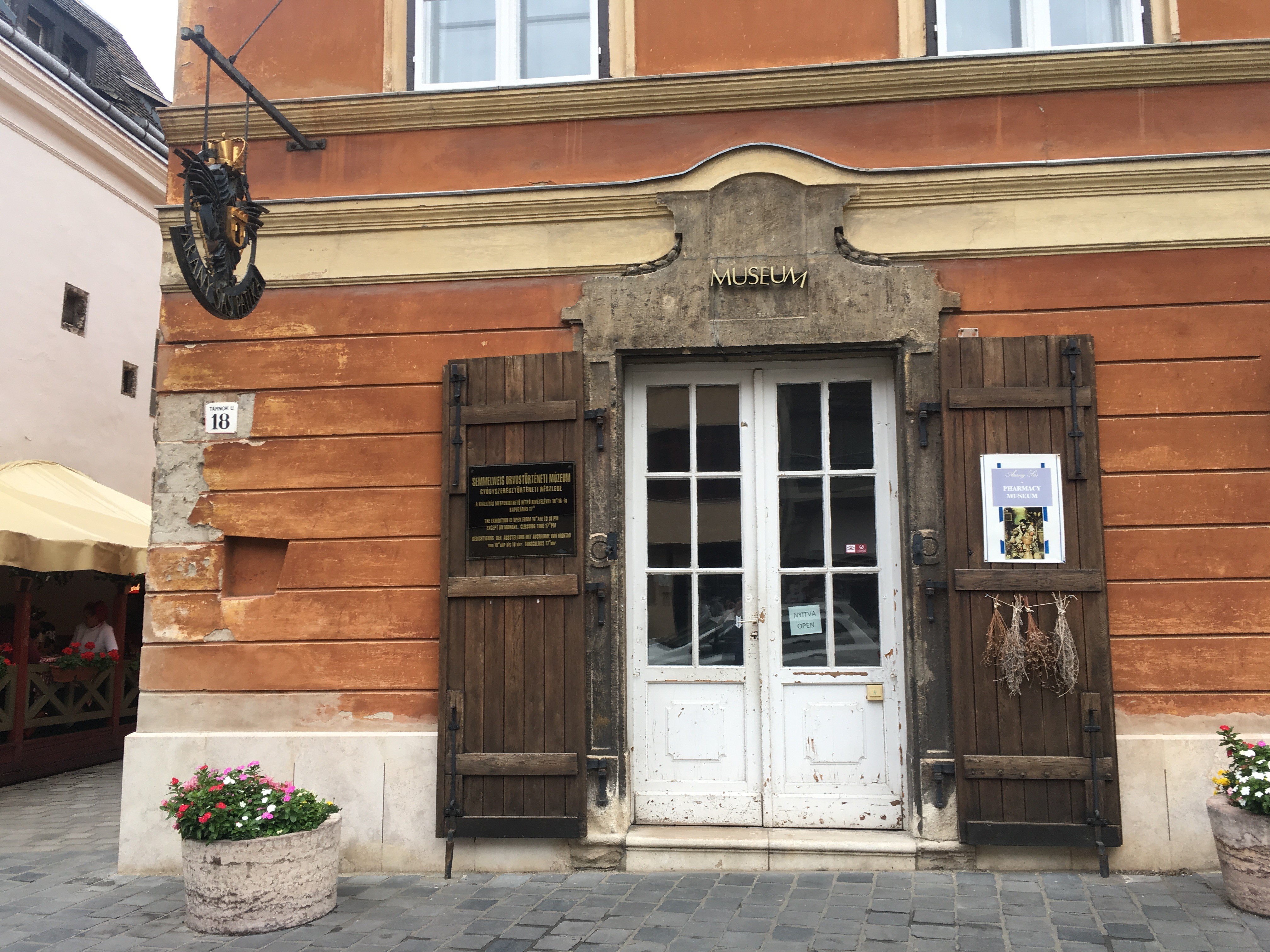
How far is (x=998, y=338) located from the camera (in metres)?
5.37

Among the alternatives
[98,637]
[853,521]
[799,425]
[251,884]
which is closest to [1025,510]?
[853,521]

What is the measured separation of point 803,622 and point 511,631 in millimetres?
→ 1573

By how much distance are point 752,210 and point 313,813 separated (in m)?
3.81

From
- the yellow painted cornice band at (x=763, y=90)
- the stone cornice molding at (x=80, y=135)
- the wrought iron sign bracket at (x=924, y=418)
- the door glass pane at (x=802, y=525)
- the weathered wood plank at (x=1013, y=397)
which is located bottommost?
the door glass pane at (x=802, y=525)

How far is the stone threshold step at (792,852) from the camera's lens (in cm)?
515

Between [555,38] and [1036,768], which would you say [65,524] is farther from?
[1036,768]

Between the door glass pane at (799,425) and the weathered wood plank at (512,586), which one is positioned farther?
the door glass pane at (799,425)

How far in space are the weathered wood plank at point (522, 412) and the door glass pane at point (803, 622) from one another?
1.49 metres

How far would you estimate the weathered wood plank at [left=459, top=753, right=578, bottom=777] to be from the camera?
5328 mm

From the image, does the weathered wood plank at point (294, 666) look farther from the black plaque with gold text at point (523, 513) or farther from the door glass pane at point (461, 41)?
the door glass pane at point (461, 41)

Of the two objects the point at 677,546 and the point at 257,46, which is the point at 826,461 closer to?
the point at 677,546

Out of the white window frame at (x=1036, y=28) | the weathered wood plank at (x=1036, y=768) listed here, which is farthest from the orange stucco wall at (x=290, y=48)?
the weathered wood plank at (x=1036, y=768)

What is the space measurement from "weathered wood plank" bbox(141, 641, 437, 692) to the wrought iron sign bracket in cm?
282

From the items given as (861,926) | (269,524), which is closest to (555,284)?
(269,524)
